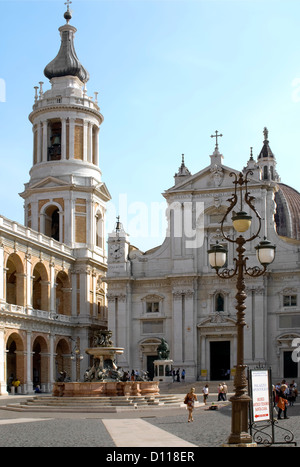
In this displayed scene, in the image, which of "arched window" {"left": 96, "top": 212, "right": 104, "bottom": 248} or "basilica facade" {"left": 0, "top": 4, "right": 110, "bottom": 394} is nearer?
"basilica facade" {"left": 0, "top": 4, "right": 110, "bottom": 394}

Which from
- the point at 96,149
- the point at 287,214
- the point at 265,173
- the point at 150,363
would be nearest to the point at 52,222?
the point at 96,149

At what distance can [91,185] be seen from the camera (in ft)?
236

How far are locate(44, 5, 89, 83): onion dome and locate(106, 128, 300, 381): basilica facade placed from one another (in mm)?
15322

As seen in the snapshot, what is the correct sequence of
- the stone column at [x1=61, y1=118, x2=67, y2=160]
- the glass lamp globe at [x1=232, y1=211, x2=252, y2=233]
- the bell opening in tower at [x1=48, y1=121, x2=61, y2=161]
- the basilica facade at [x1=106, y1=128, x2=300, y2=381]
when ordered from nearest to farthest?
the glass lamp globe at [x1=232, y1=211, x2=252, y2=233] → the basilica facade at [x1=106, y1=128, x2=300, y2=381] → the stone column at [x1=61, y1=118, x2=67, y2=160] → the bell opening in tower at [x1=48, y1=121, x2=61, y2=161]

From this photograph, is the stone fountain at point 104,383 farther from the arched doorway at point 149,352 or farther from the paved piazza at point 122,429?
the arched doorway at point 149,352

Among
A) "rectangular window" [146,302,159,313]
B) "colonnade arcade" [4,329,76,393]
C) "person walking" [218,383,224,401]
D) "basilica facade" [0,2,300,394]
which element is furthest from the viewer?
"rectangular window" [146,302,159,313]

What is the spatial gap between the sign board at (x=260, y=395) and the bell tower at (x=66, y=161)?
2020 inches

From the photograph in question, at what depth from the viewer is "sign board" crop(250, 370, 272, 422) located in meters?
19.2

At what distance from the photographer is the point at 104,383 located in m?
36.4

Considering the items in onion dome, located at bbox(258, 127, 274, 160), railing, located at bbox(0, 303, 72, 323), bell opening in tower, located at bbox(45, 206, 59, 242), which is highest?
onion dome, located at bbox(258, 127, 274, 160)

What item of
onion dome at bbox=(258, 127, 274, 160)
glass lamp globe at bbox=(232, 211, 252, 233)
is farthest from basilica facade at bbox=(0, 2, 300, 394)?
glass lamp globe at bbox=(232, 211, 252, 233)

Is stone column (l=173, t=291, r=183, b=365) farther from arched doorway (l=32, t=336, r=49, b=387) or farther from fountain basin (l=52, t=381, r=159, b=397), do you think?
fountain basin (l=52, t=381, r=159, b=397)

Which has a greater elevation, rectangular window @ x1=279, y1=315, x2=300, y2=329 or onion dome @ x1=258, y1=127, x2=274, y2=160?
onion dome @ x1=258, y1=127, x2=274, y2=160
